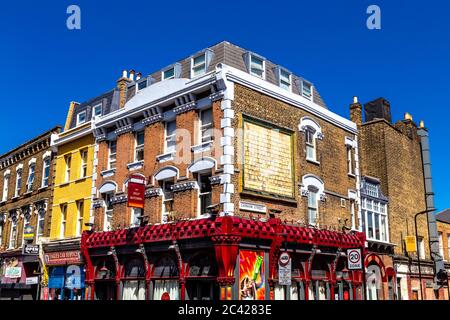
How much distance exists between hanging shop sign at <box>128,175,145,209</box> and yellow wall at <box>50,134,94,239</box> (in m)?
5.42

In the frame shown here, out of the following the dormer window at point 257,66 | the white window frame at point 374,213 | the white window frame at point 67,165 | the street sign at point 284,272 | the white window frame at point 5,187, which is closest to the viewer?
the street sign at point 284,272

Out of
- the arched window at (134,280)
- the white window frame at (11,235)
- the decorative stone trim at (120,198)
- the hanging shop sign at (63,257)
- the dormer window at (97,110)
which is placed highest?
the dormer window at (97,110)

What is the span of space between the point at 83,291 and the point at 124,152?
770 centimetres

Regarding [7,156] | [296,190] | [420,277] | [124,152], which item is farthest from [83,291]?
[420,277]

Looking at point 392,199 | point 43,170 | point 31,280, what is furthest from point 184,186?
point 392,199

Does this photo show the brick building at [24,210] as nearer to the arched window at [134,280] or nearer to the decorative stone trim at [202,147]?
the arched window at [134,280]

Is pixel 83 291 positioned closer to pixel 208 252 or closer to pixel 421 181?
pixel 208 252

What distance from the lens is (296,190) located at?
22734mm

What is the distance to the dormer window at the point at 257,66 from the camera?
23.4 meters

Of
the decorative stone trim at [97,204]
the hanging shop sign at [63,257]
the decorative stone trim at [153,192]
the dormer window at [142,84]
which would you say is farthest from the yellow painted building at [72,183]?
the decorative stone trim at [153,192]

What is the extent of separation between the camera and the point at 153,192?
22641 mm

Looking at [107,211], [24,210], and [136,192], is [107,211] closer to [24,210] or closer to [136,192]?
[136,192]

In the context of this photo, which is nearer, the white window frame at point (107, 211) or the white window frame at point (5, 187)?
the white window frame at point (107, 211)

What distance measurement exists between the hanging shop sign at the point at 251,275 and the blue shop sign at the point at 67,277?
1084 cm
